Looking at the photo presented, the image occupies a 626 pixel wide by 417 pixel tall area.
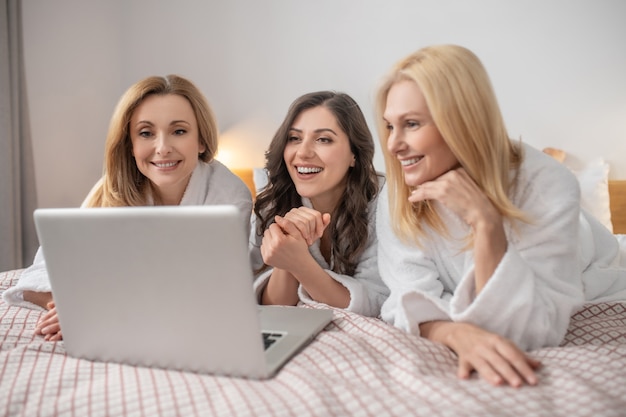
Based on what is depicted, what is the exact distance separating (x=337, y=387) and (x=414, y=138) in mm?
542

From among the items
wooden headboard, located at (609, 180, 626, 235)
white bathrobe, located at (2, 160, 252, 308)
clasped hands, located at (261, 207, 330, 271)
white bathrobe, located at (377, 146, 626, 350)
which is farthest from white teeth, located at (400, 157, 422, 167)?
wooden headboard, located at (609, 180, 626, 235)

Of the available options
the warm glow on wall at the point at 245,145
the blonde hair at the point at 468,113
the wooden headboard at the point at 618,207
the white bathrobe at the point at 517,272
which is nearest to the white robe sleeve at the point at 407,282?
the white bathrobe at the point at 517,272

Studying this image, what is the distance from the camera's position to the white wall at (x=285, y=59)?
2674 mm

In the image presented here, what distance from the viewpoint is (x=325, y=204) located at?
1700mm

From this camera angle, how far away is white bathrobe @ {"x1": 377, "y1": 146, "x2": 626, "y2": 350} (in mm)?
1017

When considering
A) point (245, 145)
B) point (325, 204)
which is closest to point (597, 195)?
point (325, 204)

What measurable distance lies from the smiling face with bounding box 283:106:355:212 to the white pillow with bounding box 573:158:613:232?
1.27m

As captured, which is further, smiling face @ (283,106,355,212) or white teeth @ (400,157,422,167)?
smiling face @ (283,106,355,212)

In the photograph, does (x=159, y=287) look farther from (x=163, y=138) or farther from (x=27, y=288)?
(x=163, y=138)

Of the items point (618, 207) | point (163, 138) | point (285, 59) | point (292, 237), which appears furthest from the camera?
point (285, 59)

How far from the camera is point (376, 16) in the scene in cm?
299

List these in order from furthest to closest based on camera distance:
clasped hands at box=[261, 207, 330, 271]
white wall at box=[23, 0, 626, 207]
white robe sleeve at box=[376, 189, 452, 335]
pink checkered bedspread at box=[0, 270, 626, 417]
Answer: white wall at box=[23, 0, 626, 207], clasped hands at box=[261, 207, 330, 271], white robe sleeve at box=[376, 189, 452, 335], pink checkered bedspread at box=[0, 270, 626, 417]

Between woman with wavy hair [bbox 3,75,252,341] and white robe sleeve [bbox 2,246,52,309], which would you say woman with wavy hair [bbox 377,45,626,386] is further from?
white robe sleeve [bbox 2,246,52,309]

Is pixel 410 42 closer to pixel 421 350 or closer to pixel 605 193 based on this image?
pixel 605 193
